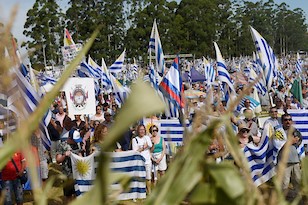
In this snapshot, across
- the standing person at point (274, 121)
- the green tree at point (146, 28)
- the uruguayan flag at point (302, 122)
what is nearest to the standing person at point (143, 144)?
the standing person at point (274, 121)

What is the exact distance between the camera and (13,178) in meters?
5.86

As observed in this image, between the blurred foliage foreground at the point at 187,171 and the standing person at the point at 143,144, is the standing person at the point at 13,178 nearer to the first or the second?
the standing person at the point at 143,144

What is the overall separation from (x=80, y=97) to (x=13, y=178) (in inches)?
176

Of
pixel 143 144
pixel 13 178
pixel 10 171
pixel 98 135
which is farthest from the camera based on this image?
pixel 143 144

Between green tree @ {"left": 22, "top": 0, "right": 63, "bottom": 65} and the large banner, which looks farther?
green tree @ {"left": 22, "top": 0, "right": 63, "bottom": 65}

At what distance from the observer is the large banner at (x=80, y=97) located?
1007 centimetres

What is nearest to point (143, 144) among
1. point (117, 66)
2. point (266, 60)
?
point (266, 60)

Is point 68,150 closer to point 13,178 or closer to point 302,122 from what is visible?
point 13,178

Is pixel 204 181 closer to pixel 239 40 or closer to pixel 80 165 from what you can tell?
pixel 80 165

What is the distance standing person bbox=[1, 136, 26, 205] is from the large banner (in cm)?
404

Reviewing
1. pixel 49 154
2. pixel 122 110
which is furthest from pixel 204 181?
pixel 49 154

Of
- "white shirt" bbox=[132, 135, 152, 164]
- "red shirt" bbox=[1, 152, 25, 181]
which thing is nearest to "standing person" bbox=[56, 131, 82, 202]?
"white shirt" bbox=[132, 135, 152, 164]

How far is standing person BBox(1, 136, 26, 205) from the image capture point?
5630 mm

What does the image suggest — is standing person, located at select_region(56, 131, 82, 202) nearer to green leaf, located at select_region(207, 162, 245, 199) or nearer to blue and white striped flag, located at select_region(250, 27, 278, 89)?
blue and white striped flag, located at select_region(250, 27, 278, 89)
